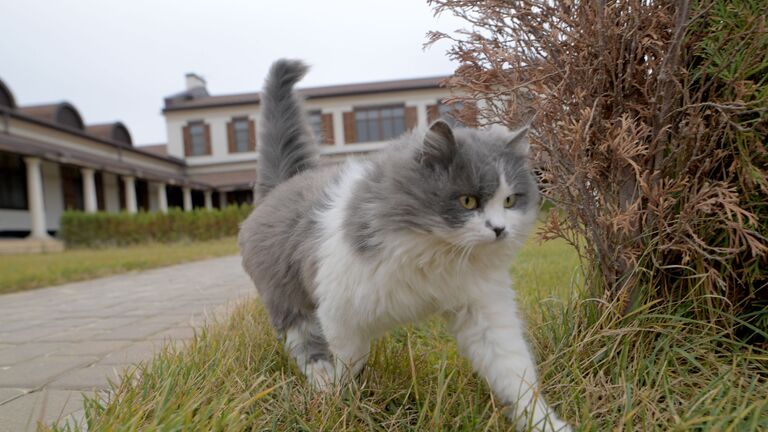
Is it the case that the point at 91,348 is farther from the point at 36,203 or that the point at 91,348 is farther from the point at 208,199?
the point at 208,199

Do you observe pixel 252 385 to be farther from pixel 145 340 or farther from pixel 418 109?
pixel 418 109

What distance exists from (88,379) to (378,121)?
69.8 ft

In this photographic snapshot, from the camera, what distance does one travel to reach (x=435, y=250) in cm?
160

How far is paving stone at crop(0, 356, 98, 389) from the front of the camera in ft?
7.19

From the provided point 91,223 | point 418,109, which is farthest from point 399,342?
point 418,109

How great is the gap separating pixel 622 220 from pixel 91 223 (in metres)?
15.4

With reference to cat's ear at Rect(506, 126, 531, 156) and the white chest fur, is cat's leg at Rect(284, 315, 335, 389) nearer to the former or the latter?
the white chest fur

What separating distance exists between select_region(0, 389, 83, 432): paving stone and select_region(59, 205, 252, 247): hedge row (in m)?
13.3

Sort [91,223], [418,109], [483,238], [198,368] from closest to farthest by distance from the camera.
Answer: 1. [483,238]
2. [198,368]
3. [91,223]
4. [418,109]

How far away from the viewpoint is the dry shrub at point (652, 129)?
5.22 ft

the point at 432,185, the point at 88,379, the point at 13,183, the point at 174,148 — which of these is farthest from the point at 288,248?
the point at 174,148

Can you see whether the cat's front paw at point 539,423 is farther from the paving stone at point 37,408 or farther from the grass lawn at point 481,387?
the paving stone at point 37,408

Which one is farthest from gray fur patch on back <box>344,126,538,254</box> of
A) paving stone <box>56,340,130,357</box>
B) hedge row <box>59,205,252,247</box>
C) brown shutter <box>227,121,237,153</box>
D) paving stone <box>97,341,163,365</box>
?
brown shutter <box>227,121,237,153</box>

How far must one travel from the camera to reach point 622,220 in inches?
65.4
